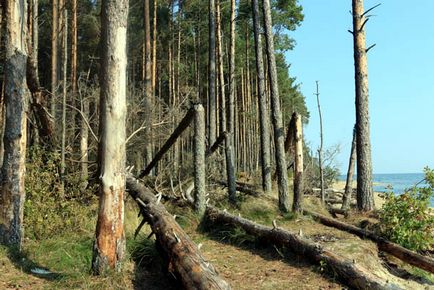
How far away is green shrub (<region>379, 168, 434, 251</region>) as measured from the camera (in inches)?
319

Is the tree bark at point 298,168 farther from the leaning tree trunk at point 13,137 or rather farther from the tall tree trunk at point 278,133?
the leaning tree trunk at point 13,137

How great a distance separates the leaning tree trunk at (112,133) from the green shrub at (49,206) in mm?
3168

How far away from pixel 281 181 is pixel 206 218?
2467 millimetres

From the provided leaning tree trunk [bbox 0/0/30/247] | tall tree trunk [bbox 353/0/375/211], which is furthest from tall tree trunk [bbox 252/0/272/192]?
leaning tree trunk [bbox 0/0/30/247]

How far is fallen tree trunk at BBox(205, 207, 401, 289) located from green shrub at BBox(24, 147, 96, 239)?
277cm

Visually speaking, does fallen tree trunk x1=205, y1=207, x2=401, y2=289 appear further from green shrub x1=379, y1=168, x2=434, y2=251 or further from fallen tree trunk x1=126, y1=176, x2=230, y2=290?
green shrub x1=379, y1=168, x2=434, y2=251

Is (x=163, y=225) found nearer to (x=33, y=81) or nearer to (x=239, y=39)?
(x=33, y=81)

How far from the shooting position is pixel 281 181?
37.2 ft

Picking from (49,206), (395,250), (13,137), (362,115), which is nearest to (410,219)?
(395,250)

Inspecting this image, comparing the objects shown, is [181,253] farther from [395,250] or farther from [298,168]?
[298,168]

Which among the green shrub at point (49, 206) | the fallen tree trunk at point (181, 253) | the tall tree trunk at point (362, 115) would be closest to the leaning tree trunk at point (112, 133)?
the fallen tree trunk at point (181, 253)

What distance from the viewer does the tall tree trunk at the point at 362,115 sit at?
11.9 meters

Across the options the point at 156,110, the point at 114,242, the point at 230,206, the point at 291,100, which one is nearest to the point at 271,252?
the point at 114,242

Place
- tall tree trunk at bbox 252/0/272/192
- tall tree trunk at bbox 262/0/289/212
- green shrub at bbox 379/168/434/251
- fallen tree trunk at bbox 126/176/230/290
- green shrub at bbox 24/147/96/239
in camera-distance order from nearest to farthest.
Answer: fallen tree trunk at bbox 126/176/230/290 < green shrub at bbox 379/168/434/251 < green shrub at bbox 24/147/96/239 < tall tree trunk at bbox 262/0/289/212 < tall tree trunk at bbox 252/0/272/192
